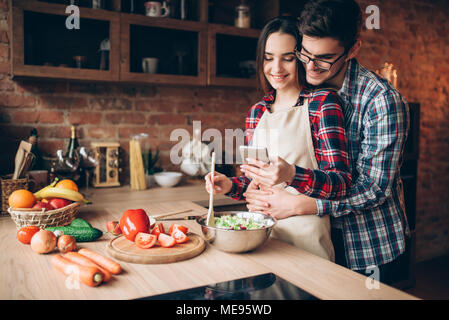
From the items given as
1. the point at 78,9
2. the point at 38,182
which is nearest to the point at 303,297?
the point at 38,182

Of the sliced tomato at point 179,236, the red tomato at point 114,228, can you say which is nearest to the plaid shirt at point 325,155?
the sliced tomato at point 179,236

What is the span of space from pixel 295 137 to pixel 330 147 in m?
0.20

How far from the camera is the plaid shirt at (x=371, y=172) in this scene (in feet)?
4.25

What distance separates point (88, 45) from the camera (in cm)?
247

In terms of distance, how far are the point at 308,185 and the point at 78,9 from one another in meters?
1.65

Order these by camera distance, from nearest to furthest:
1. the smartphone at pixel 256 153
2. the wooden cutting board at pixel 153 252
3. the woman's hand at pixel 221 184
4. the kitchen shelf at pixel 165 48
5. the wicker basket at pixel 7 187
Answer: the wooden cutting board at pixel 153 252, the smartphone at pixel 256 153, the woman's hand at pixel 221 184, the wicker basket at pixel 7 187, the kitchen shelf at pixel 165 48

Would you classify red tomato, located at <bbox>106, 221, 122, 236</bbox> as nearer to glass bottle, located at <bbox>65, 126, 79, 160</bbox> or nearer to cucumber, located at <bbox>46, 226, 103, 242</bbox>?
cucumber, located at <bbox>46, 226, 103, 242</bbox>

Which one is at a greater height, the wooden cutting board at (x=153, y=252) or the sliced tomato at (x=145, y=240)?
the sliced tomato at (x=145, y=240)

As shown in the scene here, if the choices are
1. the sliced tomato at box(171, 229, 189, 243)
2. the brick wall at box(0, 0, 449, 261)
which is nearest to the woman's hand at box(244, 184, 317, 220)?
the sliced tomato at box(171, 229, 189, 243)

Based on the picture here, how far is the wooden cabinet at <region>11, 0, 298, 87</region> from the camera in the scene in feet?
→ 6.85

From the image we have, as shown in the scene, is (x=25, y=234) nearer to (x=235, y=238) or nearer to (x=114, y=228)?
(x=114, y=228)

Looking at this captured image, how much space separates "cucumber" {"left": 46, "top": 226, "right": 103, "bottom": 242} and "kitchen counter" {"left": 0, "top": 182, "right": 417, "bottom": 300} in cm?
2

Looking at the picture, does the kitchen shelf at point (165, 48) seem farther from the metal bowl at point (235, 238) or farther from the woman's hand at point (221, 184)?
the metal bowl at point (235, 238)
